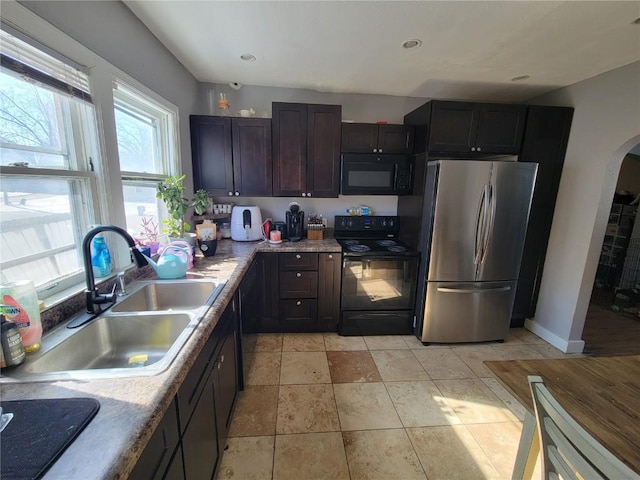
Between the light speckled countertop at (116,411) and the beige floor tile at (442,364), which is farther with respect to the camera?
the beige floor tile at (442,364)

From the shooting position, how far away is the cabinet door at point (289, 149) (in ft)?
8.45

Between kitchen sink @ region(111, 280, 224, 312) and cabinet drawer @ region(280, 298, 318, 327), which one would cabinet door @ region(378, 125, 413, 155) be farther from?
kitchen sink @ region(111, 280, 224, 312)

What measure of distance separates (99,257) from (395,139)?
8.42ft

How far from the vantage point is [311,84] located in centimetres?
269

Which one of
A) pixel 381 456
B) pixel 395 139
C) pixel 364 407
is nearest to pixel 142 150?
pixel 395 139

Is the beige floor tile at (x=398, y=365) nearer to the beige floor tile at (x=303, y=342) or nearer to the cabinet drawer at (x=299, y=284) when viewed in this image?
the beige floor tile at (x=303, y=342)

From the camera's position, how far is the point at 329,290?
264 cm

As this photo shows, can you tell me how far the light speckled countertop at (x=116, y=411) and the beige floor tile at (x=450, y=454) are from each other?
1.42m

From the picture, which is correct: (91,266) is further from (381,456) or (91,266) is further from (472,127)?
(472,127)

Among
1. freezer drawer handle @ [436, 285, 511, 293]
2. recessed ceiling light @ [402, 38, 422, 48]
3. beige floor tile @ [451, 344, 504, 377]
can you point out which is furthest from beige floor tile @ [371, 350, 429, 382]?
recessed ceiling light @ [402, 38, 422, 48]

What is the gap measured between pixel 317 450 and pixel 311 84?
9.84ft

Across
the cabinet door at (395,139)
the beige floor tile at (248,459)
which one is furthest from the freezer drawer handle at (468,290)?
the beige floor tile at (248,459)

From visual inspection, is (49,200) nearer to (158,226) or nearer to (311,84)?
(158,226)

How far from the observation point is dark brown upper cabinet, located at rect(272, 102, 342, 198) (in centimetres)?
259
